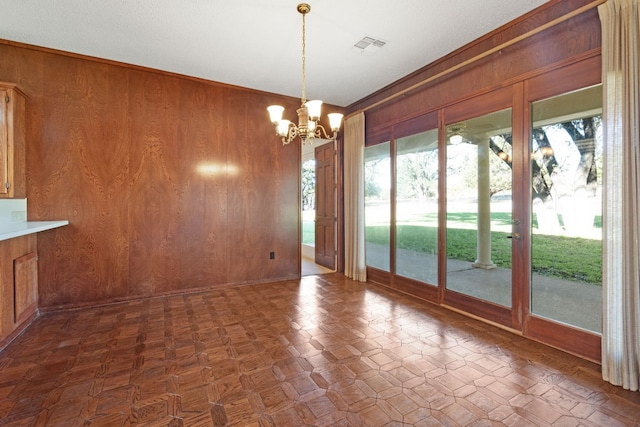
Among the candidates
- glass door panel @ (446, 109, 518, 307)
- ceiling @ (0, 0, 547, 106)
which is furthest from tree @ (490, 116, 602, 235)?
ceiling @ (0, 0, 547, 106)

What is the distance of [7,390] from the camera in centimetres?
201

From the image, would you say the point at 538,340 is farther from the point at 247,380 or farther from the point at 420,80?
the point at 420,80

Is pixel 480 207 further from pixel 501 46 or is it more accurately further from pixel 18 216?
pixel 18 216

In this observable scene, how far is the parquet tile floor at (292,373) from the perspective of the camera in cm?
177

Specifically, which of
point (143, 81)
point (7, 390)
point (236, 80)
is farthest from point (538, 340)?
point (143, 81)

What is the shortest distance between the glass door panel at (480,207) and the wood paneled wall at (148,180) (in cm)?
252

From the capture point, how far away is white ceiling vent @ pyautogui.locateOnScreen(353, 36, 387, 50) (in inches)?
125

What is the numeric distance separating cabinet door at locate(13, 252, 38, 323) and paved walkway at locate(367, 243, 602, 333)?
4488 millimetres

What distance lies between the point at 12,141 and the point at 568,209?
5467 millimetres

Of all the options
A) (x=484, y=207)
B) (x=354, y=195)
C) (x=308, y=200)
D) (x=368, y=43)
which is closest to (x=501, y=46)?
(x=368, y=43)

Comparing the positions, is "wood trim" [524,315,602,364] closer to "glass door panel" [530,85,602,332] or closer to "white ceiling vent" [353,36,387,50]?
"glass door panel" [530,85,602,332]

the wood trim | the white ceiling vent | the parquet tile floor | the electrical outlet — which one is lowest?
the parquet tile floor

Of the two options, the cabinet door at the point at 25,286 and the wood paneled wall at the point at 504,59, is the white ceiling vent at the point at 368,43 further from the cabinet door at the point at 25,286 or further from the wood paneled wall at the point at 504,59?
the cabinet door at the point at 25,286

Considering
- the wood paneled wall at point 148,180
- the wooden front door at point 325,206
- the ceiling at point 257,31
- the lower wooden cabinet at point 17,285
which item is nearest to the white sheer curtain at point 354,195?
the wooden front door at point 325,206
